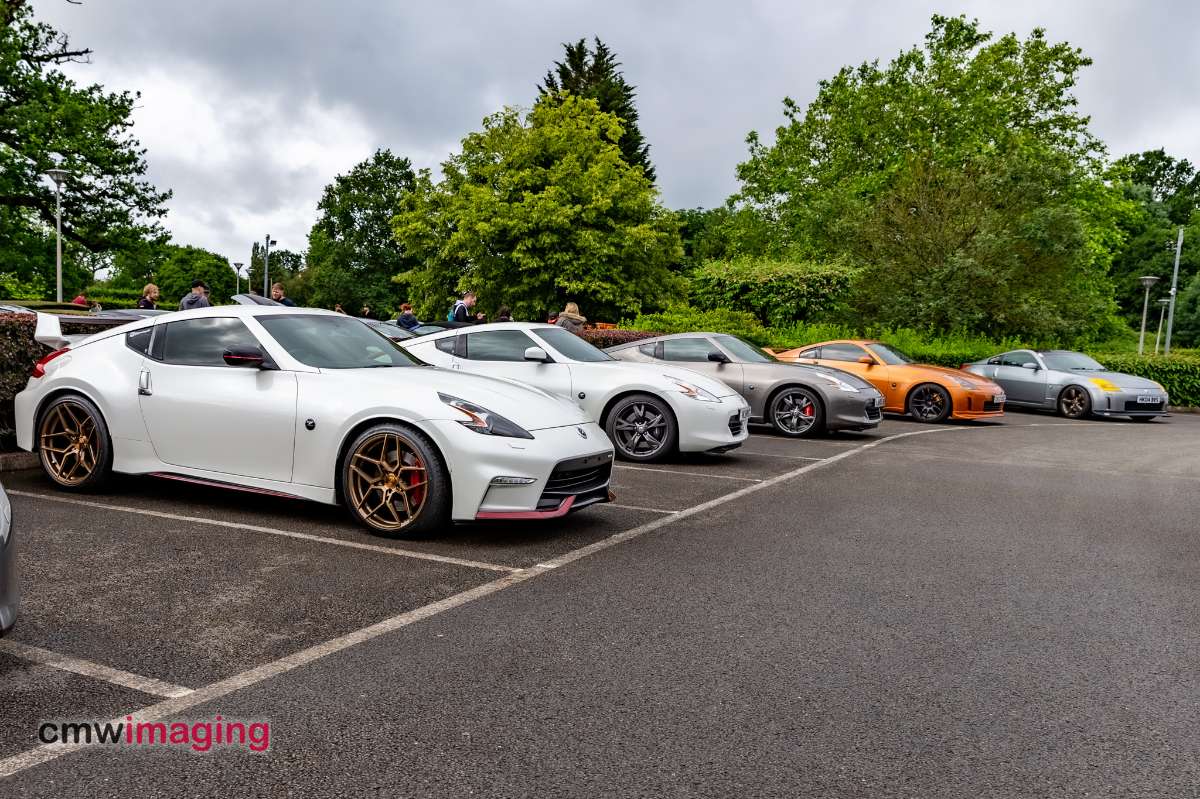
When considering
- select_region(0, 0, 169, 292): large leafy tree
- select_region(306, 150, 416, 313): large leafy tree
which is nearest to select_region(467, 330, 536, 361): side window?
select_region(0, 0, 169, 292): large leafy tree

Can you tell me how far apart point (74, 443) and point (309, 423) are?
2.14 metres

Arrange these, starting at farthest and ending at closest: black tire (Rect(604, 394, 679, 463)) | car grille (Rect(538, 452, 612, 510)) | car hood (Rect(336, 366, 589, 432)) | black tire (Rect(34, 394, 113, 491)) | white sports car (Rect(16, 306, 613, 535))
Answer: black tire (Rect(604, 394, 679, 463)), black tire (Rect(34, 394, 113, 491)), car hood (Rect(336, 366, 589, 432)), car grille (Rect(538, 452, 612, 510)), white sports car (Rect(16, 306, 613, 535))

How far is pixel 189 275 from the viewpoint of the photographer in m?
110

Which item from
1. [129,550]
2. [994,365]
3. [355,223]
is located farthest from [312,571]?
[355,223]

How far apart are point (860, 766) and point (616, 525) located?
3.51 m

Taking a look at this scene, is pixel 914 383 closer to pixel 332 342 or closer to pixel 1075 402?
pixel 1075 402

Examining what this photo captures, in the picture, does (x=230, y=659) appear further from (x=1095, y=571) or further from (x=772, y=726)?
(x=1095, y=571)

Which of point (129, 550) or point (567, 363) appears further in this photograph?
point (567, 363)

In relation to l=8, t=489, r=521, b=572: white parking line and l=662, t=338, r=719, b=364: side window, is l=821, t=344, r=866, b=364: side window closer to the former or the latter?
l=662, t=338, r=719, b=364: side window

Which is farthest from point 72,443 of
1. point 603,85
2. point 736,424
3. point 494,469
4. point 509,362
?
point 603,85

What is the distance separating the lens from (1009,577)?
198 inches

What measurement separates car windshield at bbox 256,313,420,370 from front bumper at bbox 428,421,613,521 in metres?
1.07

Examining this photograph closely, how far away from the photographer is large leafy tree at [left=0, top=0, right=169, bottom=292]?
3148 cm

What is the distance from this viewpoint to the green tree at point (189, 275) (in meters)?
108
